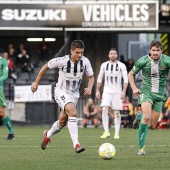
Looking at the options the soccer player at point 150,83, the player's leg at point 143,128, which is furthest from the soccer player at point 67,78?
the player's leg at point 143,128

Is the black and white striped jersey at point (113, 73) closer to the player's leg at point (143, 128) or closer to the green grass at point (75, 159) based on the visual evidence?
the green grass at point (75, 159)

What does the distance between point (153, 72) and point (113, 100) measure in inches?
280

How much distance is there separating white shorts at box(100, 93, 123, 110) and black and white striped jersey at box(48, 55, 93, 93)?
653 centimetres

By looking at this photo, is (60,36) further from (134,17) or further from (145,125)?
(145,125)

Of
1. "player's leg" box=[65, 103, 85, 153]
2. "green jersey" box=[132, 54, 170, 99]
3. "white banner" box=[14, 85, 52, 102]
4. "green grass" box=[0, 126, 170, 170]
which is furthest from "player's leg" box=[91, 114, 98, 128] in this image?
"player's leg" box=[65, 103, 85, 153]

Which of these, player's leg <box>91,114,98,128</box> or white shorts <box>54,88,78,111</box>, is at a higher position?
white shorts <box>54,88,78,111</box>

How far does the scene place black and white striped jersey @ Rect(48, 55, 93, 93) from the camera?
13.1 meters

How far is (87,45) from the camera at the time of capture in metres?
33.3

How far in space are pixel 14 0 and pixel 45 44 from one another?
3.87 m

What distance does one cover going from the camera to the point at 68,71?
13.2m

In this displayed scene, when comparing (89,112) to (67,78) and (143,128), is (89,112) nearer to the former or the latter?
(67,78)

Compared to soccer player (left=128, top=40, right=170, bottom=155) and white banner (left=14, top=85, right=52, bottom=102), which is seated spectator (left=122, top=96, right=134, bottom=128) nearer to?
white banner (left=14, top=85, right=52, bottom=102)

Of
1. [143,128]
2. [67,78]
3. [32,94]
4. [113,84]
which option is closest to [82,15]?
[32,94]

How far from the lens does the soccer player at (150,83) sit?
12680 mm
